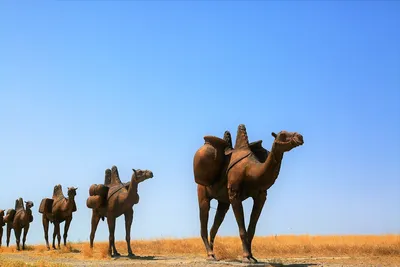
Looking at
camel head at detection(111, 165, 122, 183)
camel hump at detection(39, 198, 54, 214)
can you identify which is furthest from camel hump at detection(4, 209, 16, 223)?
camel head at detection(111, 165, 122, 183)

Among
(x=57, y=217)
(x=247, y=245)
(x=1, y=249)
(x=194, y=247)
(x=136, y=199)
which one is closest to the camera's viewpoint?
(x=247, y=245)

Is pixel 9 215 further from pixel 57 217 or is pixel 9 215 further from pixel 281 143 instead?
pixel 281 143

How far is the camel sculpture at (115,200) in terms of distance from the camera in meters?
21.7

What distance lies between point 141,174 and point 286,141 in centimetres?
885

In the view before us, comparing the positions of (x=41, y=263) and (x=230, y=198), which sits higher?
(x=230, y=198)

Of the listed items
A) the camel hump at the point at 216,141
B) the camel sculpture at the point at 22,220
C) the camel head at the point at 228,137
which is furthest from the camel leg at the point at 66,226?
the camel hump at the point at 216,141

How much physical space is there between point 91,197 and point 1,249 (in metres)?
12.4

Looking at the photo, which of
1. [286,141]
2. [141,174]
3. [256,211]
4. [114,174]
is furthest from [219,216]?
[114,174]

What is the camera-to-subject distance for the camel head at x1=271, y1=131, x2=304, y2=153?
13.9m

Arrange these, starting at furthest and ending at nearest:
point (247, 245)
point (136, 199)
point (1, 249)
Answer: point (1, 249) → point (136, 199) → point (247, 245)

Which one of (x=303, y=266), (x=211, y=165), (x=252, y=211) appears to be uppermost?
(x=211, y=165)

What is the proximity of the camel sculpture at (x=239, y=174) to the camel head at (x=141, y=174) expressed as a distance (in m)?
4.68

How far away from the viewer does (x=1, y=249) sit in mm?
32344

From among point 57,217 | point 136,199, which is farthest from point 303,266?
point 57,217
